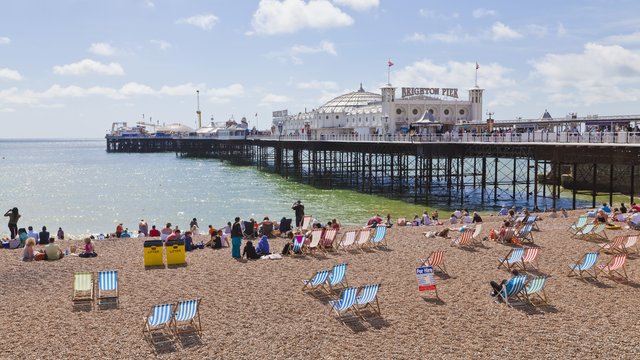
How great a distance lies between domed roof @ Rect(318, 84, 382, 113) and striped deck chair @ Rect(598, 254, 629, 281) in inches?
2132

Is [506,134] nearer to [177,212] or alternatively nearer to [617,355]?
[177,212]

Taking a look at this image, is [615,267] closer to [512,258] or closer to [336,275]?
[512,258]

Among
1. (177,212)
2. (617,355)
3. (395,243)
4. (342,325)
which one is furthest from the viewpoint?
(177,212)

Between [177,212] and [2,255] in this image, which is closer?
[2,255]

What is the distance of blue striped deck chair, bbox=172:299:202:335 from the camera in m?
8.89

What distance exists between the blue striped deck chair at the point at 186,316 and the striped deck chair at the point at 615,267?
7.56 m

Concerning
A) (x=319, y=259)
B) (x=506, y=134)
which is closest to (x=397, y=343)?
(x=319, y=259)

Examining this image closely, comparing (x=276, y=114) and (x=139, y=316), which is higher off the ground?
(x=276, y=114)

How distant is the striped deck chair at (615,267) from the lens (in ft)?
37.5

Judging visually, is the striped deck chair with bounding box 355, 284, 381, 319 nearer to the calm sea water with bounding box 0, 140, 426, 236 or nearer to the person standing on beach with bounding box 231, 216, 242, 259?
the person standing on beach with bounding box 231, 216, 242, 259

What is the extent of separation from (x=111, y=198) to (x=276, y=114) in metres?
51.6

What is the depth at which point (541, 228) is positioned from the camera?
1723 centimetres

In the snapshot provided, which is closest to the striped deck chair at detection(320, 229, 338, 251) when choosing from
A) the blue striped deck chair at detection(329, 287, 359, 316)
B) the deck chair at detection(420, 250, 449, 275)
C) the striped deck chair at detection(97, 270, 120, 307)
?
the deck chair at detection(420, 250, 449, 275)

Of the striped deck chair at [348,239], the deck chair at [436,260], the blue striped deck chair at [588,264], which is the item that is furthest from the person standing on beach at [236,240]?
the blue striped deck chair at [588,264]
